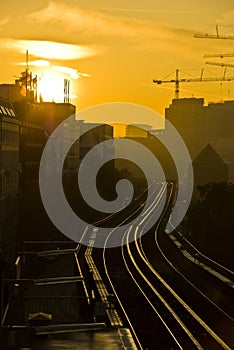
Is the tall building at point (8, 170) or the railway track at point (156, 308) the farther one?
the tall building at point (8, 170)

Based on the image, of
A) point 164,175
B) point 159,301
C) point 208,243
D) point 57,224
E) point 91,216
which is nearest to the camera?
point 159,301

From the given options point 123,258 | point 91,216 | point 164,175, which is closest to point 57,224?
point 91,216

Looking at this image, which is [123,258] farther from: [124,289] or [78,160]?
[78,160]

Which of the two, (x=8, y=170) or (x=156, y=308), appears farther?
(x=8, y=170)

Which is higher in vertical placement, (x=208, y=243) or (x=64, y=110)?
(x=64, y=110)

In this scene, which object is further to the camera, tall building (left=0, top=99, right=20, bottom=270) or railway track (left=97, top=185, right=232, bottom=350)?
tall building (left=0, top=99, right=20, bottom=270)

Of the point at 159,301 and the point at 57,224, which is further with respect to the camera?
the point at 57,224

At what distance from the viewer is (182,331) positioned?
15547mm

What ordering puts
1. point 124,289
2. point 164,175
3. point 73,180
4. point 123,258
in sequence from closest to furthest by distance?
1. point 124,289
2. point 123,258
3. point 73,180
4. point 164,175

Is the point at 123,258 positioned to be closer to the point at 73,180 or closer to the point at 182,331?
the point at 182,331

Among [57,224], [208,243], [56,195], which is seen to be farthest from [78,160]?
[208,243]

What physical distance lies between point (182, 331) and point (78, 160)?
86815 millimetres

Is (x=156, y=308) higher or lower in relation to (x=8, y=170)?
lower

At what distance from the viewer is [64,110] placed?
320 feet
